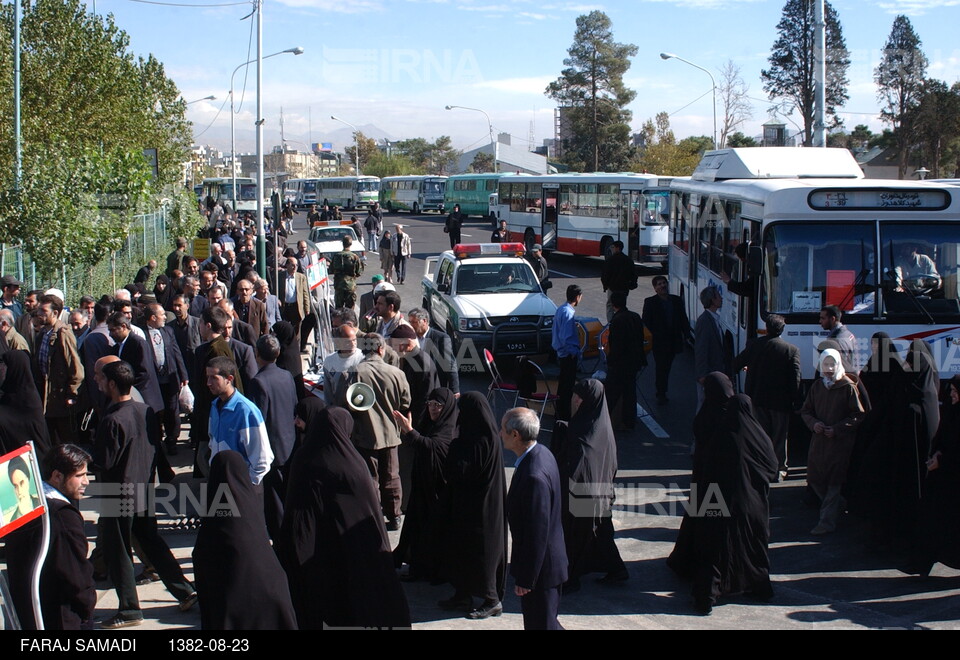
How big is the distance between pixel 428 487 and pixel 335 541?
1.78 m

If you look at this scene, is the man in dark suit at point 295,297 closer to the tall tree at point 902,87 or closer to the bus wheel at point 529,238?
the bus wheel at point 529,238

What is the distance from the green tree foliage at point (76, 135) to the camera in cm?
1541

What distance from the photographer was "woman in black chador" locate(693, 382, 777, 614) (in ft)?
21.6

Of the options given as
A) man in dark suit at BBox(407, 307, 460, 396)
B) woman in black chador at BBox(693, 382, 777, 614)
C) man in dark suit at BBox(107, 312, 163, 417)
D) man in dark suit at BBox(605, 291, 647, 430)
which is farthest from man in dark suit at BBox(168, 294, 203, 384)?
woman in black chador at BBox(693, 382, 777, 614)

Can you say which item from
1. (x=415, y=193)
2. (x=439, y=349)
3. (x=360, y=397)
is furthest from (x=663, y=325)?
(x=415, y=193)

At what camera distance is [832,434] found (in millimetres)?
8180

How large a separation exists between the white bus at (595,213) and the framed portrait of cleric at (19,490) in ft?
66.2

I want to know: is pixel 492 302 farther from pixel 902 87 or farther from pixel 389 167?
pixel 389 167

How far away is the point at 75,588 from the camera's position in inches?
197

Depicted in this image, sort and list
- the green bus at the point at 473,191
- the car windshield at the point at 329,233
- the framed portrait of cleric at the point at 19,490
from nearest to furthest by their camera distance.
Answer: the framed portrait of cleric at the point at 19,490
the car windshield at the point at 329,233
the green bus at the point at 473,191

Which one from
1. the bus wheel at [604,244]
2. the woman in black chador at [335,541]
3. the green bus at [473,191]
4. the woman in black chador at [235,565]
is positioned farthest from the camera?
the green bus at [473,191]

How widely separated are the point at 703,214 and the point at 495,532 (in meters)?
9.94

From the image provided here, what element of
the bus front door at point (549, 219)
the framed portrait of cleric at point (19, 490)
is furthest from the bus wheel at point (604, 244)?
the framed portrait of cleric at point (19, 490)

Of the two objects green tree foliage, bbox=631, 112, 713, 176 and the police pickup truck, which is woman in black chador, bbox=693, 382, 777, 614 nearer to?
the police pickup truck
